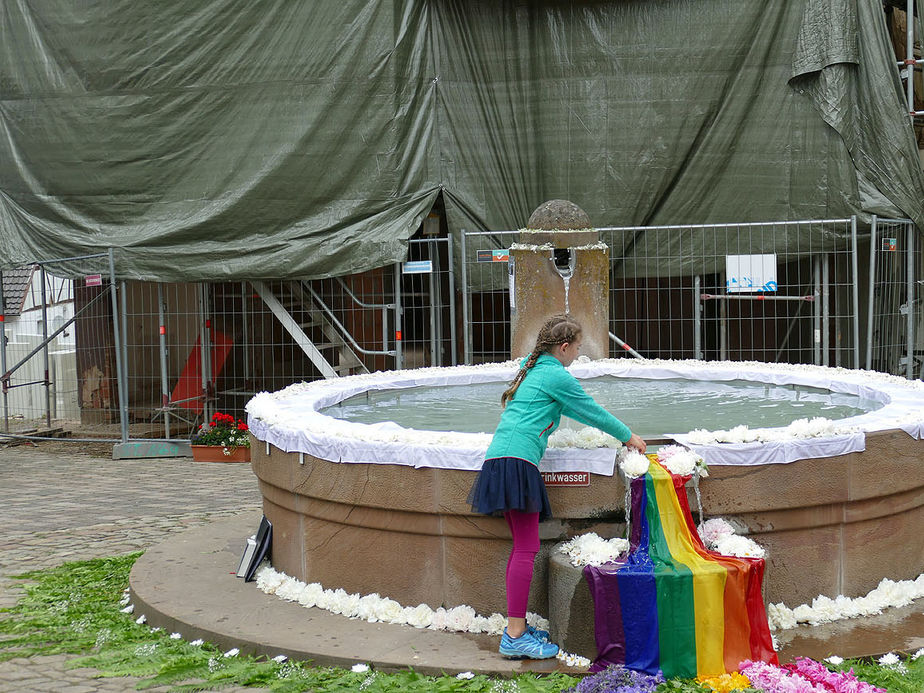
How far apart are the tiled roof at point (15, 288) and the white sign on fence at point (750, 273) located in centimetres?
1225

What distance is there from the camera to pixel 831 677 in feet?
15.6

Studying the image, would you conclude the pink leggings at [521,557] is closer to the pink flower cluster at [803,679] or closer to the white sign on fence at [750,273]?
the pink flower cluster at [803,679]

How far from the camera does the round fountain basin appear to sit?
5457 millimetres

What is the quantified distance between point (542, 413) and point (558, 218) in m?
5.46

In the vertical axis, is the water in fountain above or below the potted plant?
above

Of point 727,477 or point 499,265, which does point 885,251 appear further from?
point 727,477

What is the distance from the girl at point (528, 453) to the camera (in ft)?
17.1

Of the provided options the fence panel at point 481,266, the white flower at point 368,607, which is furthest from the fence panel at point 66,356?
the white flower at point 368,607

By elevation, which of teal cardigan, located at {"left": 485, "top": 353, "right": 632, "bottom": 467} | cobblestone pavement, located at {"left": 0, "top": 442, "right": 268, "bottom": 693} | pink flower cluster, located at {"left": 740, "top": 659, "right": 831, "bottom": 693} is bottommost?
cobblestone pavement, located at {"left": 0, "top": 442, "right": 268, "bottom": 693}

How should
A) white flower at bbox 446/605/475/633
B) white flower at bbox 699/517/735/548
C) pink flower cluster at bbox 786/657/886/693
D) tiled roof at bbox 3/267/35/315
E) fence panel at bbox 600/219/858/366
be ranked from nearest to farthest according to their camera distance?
pink flower cluster at bbox 786/657/886/693, white flower at bbox 699/517/735/548, white flower at bbox 446/605/475/633, fence panel at bbox 600/219/858/366, tiled roof at bbox 3/267/35/315

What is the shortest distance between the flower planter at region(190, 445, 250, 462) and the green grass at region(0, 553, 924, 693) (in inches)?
198

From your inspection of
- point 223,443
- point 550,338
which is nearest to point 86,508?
point 223,443

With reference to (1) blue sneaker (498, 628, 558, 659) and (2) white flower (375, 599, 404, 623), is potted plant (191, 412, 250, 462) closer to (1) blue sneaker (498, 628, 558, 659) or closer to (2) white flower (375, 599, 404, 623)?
(2) white flower (375, 599, 404, 623)

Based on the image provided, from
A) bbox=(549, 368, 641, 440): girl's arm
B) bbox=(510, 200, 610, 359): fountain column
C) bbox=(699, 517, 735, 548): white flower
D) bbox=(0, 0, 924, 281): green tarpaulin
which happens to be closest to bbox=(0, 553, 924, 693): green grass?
bbox=(699, 517, 735, 548): white flower
